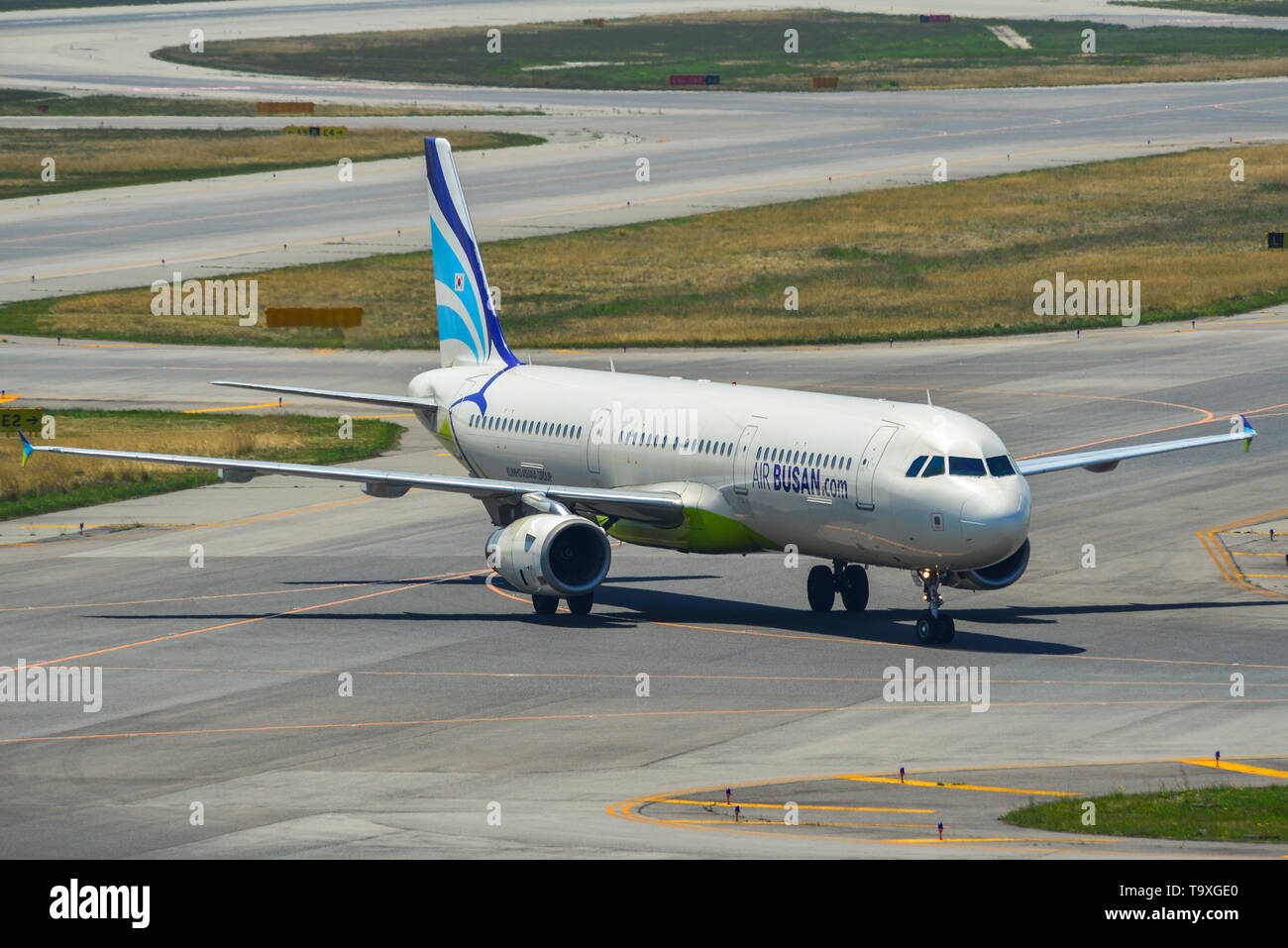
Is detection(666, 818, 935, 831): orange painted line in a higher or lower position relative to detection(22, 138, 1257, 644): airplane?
lower

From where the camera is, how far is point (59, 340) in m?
97.9

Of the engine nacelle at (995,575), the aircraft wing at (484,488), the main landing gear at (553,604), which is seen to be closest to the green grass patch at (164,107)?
the aircraft wing at (484,488)

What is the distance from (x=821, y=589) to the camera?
49250mm

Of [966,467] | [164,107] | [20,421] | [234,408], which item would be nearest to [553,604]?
[966,467]

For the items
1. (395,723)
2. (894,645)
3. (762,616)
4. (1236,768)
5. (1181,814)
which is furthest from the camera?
(762,616)

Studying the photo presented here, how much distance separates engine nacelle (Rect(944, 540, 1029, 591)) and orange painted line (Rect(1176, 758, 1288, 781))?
10620 millimetres

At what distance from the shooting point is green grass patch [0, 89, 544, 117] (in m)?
181

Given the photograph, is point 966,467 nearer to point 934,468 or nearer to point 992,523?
point 934,468

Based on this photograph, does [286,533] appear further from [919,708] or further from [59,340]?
[59,340]

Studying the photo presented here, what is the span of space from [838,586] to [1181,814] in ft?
63.7

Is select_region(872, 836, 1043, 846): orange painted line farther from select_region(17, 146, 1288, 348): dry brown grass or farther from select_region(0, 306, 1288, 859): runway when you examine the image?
select_region(17, 146, 1288, 348): dry brown grass

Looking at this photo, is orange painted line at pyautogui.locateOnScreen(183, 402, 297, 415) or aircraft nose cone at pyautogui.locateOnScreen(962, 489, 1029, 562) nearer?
aircraft nose cone at pyautogui.locateOnScreen(962, 489, 1029, 562)

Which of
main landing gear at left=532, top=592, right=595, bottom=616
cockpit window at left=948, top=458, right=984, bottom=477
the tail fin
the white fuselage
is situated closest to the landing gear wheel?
the white fuselage
